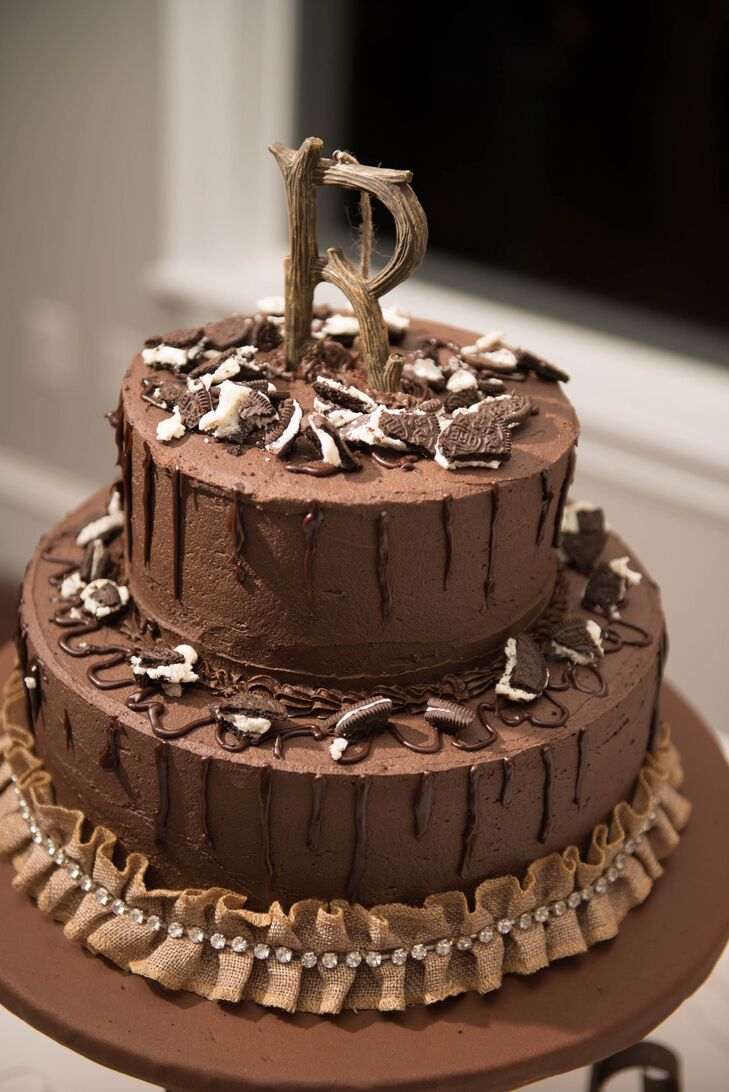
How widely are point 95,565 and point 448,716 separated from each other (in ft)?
1.94

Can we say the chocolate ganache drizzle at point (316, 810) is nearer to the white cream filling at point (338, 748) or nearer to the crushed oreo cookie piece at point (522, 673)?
the white cream filling at point (338, 748)

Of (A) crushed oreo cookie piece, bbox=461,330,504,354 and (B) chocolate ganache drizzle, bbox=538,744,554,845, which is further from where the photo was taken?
(A) crushed oreo cookie piece, bbox=461,330,504,354

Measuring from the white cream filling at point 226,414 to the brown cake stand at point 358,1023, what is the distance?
28.0 inches

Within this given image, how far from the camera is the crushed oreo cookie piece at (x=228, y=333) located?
6.01 ft

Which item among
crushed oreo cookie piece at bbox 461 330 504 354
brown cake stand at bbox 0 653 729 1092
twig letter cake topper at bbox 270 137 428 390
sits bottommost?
brown cake stand at bbox 0 653 729 1092

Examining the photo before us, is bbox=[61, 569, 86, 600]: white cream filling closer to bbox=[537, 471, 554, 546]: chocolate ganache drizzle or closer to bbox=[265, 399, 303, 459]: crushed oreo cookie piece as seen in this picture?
bbox=[265, 399, 303, 459]: crushed oreo cookie piece

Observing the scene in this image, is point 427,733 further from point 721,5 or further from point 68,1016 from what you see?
point 721,5

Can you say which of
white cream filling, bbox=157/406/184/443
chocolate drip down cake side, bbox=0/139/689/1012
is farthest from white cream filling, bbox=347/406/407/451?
white cream filling, bbox=157/406/184/443

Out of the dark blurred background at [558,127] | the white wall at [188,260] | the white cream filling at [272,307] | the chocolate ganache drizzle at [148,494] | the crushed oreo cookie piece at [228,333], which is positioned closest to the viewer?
the chocolate ganache drizzle at [148,494]

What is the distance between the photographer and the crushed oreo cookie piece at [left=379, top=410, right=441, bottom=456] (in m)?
1.60

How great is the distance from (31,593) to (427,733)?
647 millimetres

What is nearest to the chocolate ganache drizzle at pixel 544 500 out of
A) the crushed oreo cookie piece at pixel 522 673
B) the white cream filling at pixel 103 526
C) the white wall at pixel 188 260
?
the crushed oreo cookie piece at pixel 522 673

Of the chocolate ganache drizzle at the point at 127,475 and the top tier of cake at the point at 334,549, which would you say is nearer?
the top tier of cake at the point at 334,549

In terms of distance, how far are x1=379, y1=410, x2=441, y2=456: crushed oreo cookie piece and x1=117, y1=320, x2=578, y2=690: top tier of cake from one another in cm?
2
